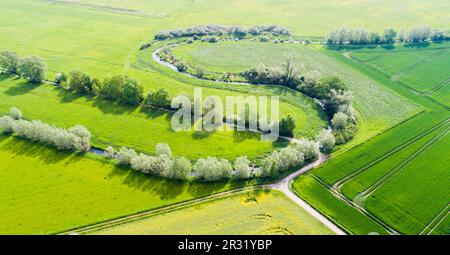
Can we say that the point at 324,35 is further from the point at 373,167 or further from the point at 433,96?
the point at 373,167

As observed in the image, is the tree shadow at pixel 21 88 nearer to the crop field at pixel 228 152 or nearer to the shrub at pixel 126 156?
the crop field at pixel 228 152

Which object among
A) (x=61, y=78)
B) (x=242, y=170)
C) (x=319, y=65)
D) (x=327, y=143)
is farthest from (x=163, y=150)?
(x=319, y=65)

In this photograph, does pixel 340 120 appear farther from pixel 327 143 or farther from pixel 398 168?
pixel 398 168

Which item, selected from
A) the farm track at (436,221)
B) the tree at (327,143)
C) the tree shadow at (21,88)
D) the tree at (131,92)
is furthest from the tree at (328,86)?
the tree shadow at (21,88)

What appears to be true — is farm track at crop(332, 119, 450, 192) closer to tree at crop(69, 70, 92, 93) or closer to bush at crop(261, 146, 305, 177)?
bush at crop(261, 146, 305, 177)

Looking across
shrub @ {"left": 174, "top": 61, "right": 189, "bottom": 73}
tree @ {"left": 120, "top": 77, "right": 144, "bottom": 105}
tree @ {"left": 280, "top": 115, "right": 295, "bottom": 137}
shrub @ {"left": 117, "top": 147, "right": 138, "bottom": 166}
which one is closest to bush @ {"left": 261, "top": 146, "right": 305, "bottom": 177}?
tree @ {"left": 280, "top": 115, "right": 295, "bottom": 137}

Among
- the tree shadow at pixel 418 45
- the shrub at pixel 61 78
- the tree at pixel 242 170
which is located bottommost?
the tree at pixel 242 170
